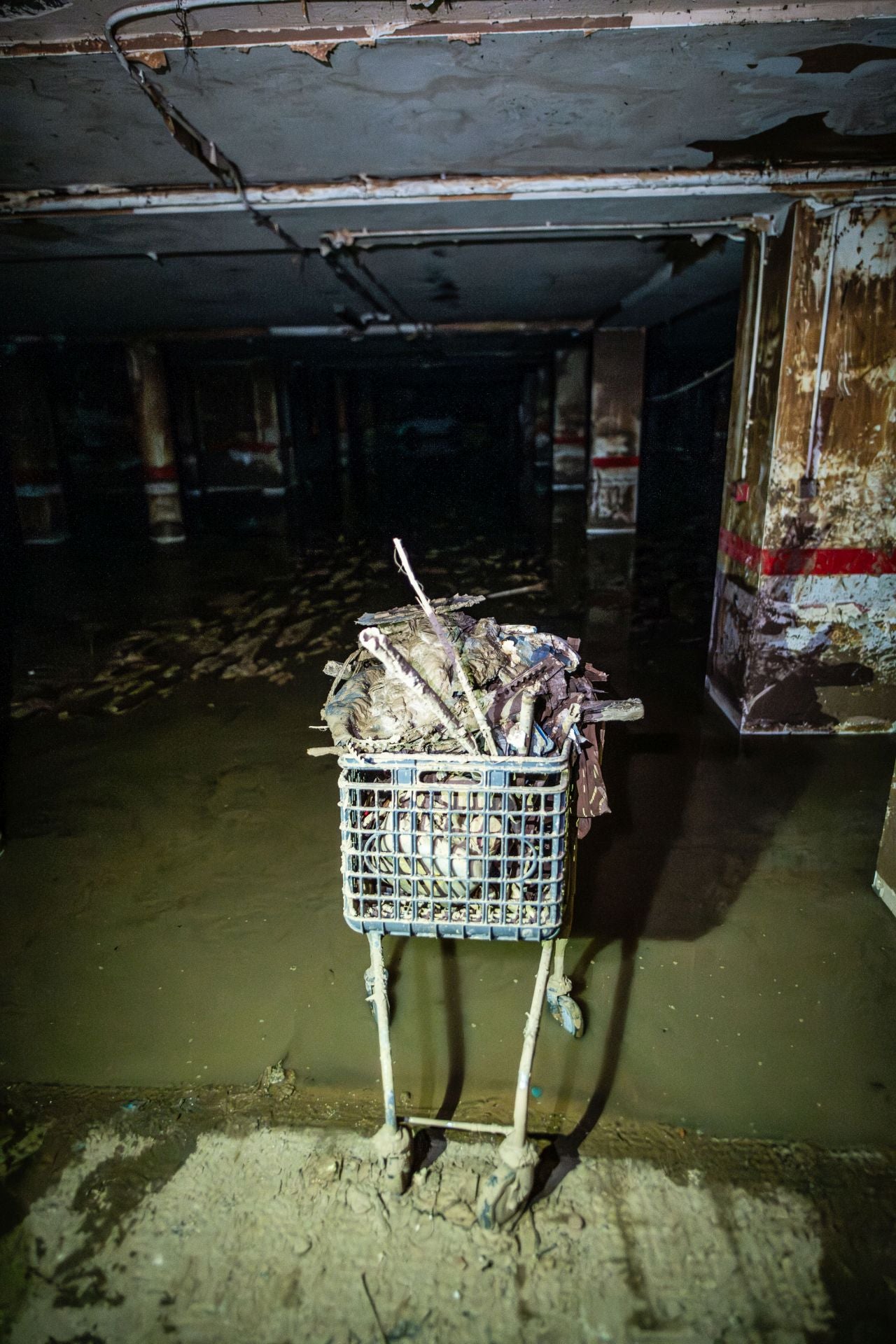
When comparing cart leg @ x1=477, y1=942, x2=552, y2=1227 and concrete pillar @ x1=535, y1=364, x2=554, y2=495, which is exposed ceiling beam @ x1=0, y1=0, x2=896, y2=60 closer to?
cart leg @ x1=477, y1=942, x2=552, y2=1227

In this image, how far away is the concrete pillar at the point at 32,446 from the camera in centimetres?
1116

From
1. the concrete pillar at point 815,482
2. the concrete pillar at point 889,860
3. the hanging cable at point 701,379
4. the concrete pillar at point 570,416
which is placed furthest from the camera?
the concrete pillar at point 570,416

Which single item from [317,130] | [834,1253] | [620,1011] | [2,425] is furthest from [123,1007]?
[2,425]

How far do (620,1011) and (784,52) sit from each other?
360cm

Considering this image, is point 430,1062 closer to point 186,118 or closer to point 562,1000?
point 562,1000

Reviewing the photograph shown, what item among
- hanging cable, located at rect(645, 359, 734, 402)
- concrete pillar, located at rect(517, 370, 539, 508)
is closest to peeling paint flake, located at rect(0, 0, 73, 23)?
hanging cable, located at rect(645, 359, 734, 402)

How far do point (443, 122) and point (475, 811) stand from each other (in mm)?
3172

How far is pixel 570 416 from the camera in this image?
14836mm

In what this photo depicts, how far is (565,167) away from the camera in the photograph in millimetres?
3717

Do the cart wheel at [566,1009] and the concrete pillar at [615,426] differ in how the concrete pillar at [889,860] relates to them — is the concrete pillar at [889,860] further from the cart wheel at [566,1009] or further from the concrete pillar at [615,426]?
the concrete pillar at [615,426]

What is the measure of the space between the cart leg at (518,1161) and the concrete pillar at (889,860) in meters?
2.01

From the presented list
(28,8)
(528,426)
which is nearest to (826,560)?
(28,8)

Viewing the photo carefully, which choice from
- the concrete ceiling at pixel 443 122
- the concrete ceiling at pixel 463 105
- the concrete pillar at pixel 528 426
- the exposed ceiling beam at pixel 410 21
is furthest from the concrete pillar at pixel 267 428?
the exposed ceiling beam at pixel 410 21

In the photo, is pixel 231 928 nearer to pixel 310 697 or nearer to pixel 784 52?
pixel 310 697
